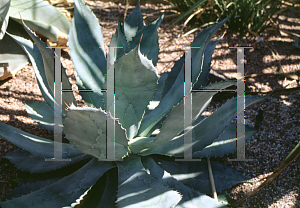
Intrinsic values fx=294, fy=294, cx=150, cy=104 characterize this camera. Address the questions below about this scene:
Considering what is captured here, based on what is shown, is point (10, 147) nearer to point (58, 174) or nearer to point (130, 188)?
point (58, 174)

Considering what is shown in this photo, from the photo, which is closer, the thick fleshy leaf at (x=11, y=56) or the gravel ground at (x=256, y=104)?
the gravel ground at (x=256, y=104)

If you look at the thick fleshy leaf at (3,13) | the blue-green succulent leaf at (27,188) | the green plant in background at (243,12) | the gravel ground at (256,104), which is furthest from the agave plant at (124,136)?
the green plant in background at (243,12)

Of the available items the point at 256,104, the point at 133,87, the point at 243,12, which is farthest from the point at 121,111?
the point at 243,12

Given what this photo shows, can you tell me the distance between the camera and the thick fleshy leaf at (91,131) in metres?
0.97

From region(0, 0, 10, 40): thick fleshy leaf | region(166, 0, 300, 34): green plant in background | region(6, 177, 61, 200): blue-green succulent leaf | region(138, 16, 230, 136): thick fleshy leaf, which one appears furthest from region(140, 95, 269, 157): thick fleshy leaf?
region(166, 0, 300, 34): green plant in background

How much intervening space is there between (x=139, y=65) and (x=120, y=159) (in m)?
0.44

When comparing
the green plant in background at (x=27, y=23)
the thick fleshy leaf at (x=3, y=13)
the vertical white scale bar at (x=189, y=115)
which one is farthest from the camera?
the green plant in background at (x=27, y=23)

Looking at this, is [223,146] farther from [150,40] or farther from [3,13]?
[3,13]

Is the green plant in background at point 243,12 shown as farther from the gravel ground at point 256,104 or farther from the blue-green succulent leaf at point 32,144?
the blue-green succulent leaf at point 32,144

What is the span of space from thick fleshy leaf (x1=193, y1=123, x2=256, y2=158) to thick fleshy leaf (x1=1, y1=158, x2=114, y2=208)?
1.52 ft

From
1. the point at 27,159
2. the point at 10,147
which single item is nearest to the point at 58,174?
the point at 27,159

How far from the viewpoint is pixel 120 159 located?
127 centimetres

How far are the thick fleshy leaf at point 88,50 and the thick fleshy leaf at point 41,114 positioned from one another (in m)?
0.34

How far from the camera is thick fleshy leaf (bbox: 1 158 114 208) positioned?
1.18 metres
